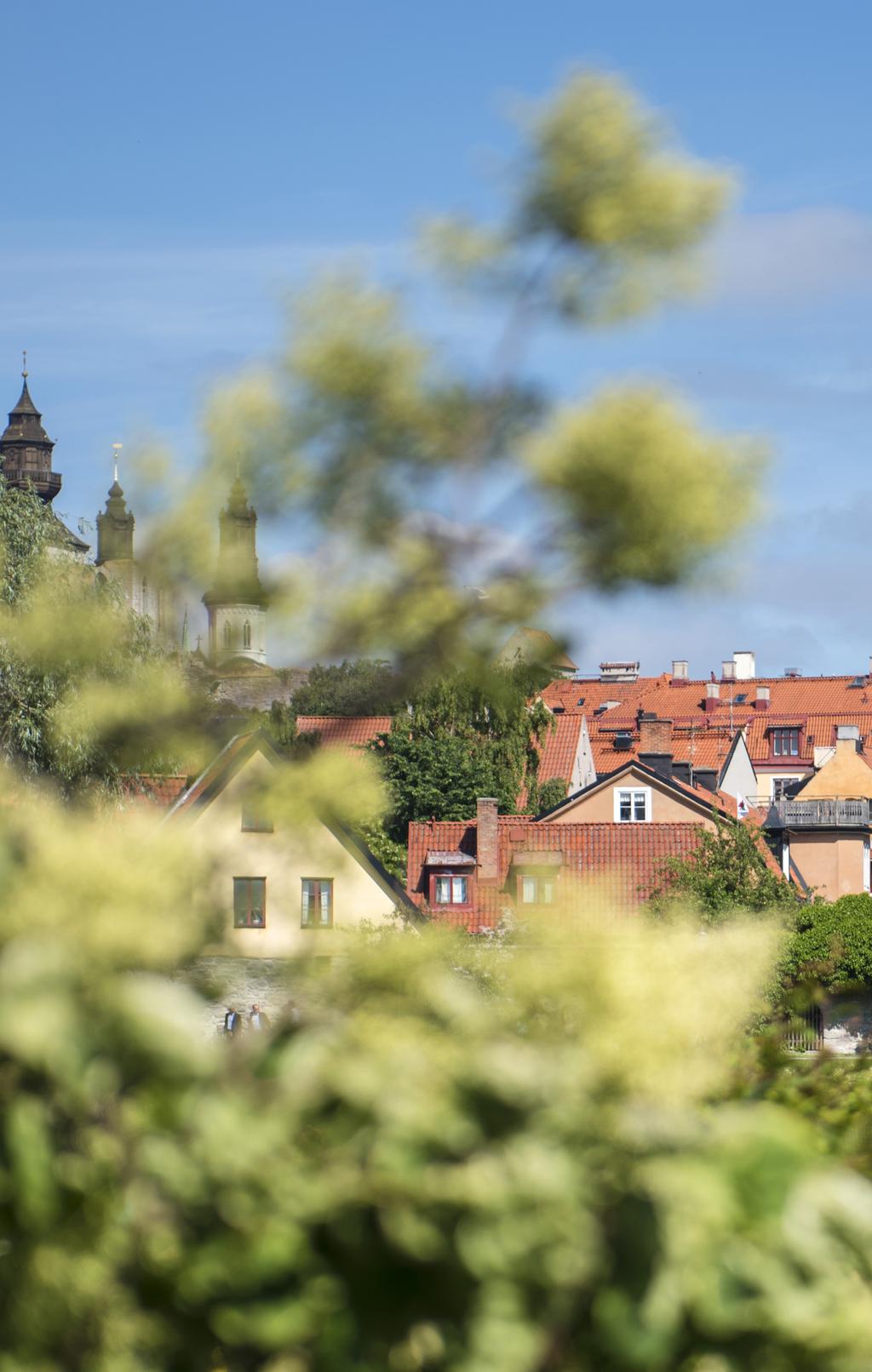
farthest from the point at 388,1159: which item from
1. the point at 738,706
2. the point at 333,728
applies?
the point at 738,706

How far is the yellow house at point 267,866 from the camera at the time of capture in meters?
3.49

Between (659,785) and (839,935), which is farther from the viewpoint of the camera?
(659,785)

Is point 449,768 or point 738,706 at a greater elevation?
point 738,706

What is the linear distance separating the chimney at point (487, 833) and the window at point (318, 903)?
36.9 metres

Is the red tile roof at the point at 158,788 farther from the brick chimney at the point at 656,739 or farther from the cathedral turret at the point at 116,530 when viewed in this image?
the brick chimney at the point at 656,739

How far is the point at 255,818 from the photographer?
5684 mm

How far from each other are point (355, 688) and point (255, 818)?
131cm

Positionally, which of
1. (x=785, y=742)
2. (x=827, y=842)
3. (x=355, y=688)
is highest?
(x=785, y=742)

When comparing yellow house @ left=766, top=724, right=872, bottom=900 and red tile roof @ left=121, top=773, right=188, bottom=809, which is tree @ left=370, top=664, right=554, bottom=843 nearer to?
yellow house @ left=766, top=724, right=872, bottom=900

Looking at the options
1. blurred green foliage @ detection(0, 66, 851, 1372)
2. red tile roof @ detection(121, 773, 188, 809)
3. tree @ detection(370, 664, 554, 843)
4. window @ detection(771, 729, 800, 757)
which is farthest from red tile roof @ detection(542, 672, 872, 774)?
blurred green foliage @ detection(0, 66, 851, 1372)

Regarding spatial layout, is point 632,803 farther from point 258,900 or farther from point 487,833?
point 258,900

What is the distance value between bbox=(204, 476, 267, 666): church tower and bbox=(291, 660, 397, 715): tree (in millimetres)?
299

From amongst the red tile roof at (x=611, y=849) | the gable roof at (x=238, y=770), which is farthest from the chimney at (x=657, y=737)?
the gable roof at (x=238, y=770)

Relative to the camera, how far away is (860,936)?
1631 inches
